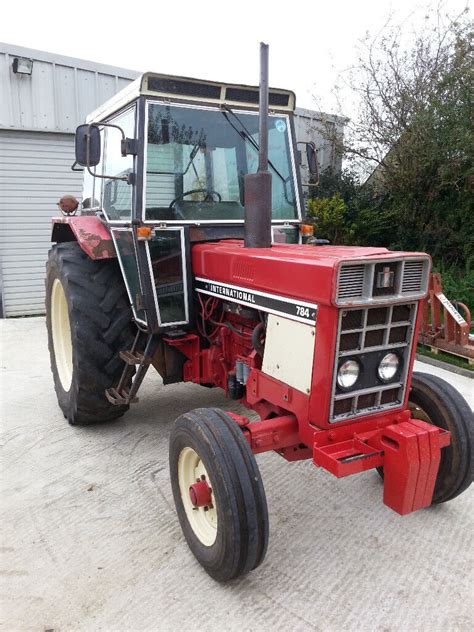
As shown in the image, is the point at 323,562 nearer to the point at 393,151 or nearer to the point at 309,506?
the point at 309,506

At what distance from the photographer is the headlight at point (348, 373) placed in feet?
7.19

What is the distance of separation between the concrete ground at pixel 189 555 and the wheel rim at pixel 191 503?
15 centimetres

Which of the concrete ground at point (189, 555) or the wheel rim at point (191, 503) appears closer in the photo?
the concrete ground at point (189, 555)

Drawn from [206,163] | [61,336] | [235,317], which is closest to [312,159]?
[206,163]

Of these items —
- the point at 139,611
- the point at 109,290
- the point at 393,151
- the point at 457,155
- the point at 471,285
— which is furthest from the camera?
the point at 393,151

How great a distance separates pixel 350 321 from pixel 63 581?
1.65 meters

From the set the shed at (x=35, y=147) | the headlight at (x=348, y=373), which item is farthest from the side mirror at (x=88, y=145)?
the shed at (x=35, y=147)

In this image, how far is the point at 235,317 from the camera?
297cm

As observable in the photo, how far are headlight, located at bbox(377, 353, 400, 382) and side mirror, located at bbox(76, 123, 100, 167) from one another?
6.07 ft

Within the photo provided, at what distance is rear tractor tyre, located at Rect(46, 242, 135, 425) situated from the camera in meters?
3.29

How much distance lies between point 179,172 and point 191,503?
186 cm

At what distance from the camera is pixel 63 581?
2205mm

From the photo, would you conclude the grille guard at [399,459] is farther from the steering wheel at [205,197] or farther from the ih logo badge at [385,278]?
the steering wheel at [205,197]

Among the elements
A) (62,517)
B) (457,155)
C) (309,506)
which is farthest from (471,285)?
(62,517)
